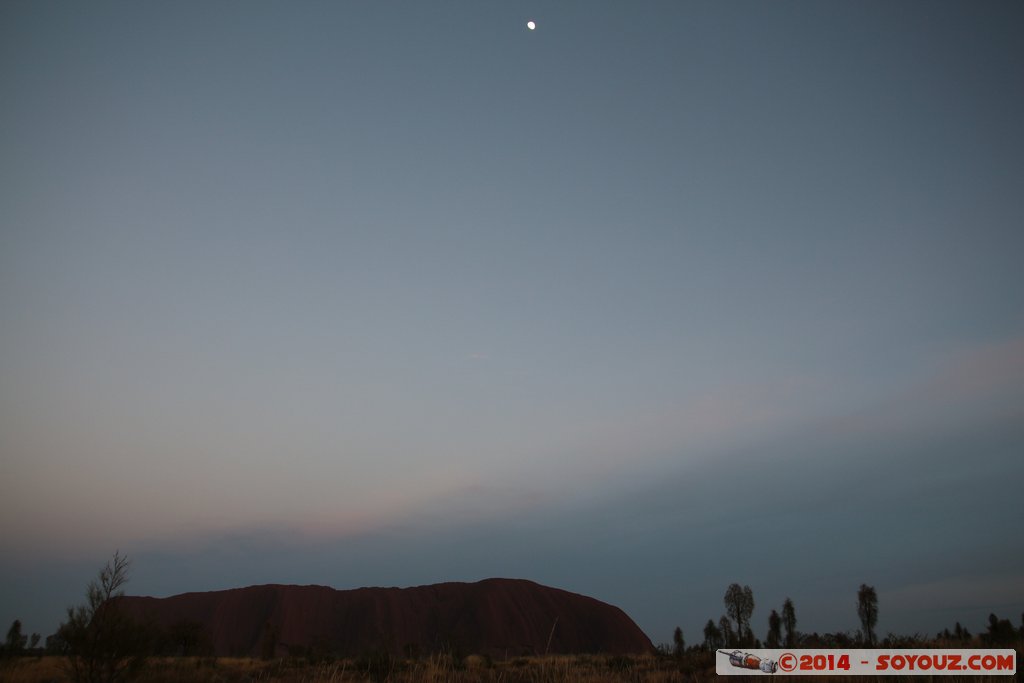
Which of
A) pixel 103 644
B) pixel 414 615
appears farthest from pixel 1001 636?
pixel 414 615

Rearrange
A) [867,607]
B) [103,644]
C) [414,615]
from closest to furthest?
1. [103,644]
2. [867,607]
3. [414,615]

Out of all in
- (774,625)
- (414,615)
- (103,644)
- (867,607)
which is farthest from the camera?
(414,615)

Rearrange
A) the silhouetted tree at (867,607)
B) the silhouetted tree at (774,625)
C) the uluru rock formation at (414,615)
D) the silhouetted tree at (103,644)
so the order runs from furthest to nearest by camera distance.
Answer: the uluru rock formation at (414,615) < the silhouetted tree at (774,625) < the silhouetted tree at (867,607) < the silhouetted tree at (103,644)

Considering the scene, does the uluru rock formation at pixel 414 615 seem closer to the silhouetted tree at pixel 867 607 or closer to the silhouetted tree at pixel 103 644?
the silhouetted tree at pixel 867 607

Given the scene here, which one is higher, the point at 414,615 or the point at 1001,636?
the point at 1001,636

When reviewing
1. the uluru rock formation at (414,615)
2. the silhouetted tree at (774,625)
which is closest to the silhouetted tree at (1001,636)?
the silhouetted tree at (774,625)

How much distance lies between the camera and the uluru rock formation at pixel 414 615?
89.9 meters

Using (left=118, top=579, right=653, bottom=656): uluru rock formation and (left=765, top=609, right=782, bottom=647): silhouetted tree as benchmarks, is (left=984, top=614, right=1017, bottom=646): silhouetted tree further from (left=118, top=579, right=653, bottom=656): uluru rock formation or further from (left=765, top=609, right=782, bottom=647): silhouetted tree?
(left=118, top=579, right=653, bottom=656): uluru rock formation

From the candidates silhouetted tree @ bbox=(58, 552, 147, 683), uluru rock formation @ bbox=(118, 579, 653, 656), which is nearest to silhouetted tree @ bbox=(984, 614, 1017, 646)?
silhouetted tree @ bbox=(58, 552, 147, 683)

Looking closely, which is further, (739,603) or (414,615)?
(414,615)

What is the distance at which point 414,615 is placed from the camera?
A: 96.9 metres

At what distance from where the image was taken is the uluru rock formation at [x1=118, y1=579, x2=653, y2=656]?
89938 mm

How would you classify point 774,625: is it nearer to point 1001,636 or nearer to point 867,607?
point 867,607

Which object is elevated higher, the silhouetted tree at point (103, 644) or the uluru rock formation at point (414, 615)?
the silhouetted tree at point (103, 644)
